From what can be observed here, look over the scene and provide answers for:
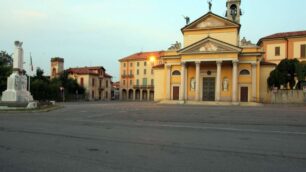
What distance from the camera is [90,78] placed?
82562 mm

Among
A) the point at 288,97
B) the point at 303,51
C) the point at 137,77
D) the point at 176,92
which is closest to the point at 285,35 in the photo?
the point at 303,51

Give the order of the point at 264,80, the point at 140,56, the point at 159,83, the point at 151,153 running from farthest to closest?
the point at 140,56 < the point at 159,83 < the point at 264,80 < the point at 151,153

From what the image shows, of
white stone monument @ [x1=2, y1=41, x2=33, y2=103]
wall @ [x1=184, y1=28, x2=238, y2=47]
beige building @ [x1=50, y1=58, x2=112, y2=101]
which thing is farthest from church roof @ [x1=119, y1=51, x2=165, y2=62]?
white stone monument @ [x1=2, y1=41, x2=33, y2=103]

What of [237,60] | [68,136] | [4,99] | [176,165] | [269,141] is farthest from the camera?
[237,60]

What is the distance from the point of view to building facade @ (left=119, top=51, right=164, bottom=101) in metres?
95.1

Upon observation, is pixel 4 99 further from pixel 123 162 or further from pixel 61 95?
pixel 61 95

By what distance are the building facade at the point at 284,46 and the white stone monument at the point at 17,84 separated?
48.1 meters

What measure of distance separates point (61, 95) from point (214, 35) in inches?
1491

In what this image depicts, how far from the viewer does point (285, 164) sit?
607 centimetres

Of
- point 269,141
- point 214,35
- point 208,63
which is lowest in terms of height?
point 269,141

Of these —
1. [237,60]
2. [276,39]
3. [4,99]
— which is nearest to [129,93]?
→ [276,39]

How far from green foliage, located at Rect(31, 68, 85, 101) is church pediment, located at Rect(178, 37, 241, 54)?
30.4 metres

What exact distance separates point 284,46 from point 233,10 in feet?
46.2

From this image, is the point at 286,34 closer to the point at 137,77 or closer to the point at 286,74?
the point at 286,74
